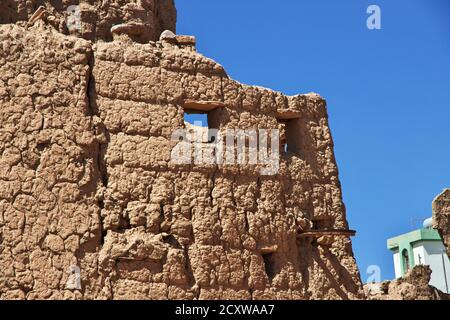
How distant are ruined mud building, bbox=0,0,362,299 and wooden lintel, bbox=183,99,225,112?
0.04 ft

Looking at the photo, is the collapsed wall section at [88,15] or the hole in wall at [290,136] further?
the hole in wall at [290,136]

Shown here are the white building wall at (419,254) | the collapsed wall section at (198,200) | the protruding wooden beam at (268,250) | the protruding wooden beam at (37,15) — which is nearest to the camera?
the collapsed wall section at (198,200)

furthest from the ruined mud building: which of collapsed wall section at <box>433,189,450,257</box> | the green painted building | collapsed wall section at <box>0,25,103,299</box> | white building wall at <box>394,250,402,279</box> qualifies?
white building wall at <box>394,250,402,279</box>

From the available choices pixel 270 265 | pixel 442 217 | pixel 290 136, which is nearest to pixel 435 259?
pixel 442 217

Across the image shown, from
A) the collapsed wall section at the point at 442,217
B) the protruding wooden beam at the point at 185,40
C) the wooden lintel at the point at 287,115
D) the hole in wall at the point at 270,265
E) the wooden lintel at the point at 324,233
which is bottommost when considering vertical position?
the hole in wall at the point at 270,265

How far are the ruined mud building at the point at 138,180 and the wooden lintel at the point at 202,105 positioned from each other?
1 cm

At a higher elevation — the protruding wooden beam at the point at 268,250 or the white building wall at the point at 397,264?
the white building wall at the point at 397,264

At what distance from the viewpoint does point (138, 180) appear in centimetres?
872

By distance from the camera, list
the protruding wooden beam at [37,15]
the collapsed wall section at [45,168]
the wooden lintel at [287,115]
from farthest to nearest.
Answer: the wooden lintel at [287,115], the protruding wooden beam at [37,15], the collapsed wall section at [45,168]

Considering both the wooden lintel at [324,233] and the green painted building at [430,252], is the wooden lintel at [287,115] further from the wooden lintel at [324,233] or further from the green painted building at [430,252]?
the green painted building at [430,252]

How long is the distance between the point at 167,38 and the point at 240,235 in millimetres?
2324

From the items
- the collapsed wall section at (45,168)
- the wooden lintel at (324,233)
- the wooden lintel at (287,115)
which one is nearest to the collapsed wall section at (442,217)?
the wooden lintel at (324,233)

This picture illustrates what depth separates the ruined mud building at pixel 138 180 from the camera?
821 centimetres

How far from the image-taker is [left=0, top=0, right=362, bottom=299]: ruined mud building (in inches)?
323
